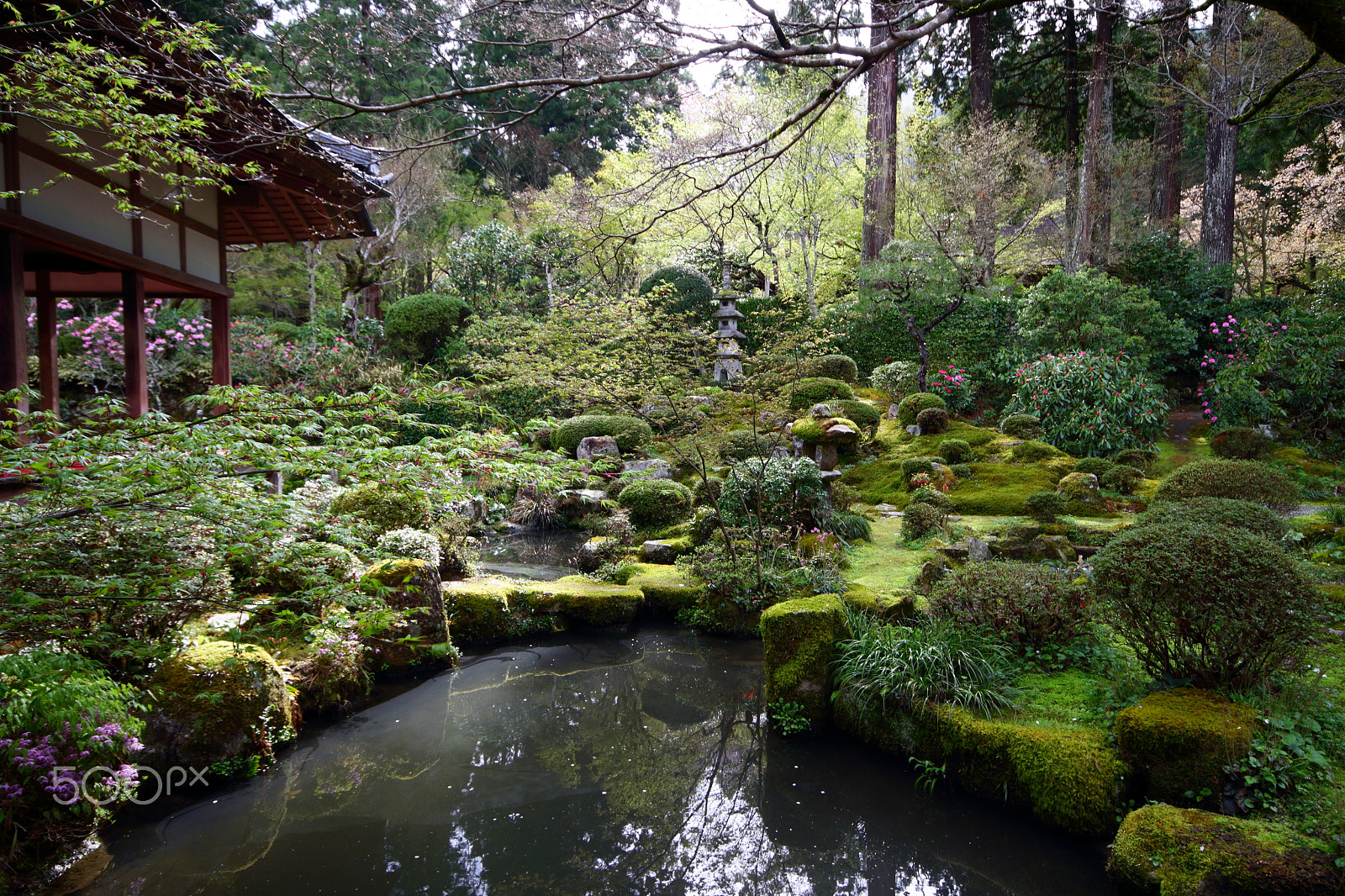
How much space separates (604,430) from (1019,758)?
8.95 m

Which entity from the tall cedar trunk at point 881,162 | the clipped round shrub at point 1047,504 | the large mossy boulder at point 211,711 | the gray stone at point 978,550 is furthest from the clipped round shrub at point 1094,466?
the large mossy boulder at point 211,711

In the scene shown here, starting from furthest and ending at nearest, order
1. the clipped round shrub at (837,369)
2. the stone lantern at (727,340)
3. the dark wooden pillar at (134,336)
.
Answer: the stone lantern at (727,340) → the clipped round shrub at (837,369) → the dark wooden pillar at (134,336)

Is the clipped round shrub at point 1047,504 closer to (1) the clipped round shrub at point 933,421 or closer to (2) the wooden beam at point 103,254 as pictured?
(1) the clipped round shrub at point 933,421

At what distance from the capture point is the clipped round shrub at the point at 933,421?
10.4 m

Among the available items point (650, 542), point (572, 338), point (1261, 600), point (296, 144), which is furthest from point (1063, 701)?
point (572, 338)

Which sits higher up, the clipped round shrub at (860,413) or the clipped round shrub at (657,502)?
the clipped round shrub at (860,413)

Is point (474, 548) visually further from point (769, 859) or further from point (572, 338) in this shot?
point (769, 859)

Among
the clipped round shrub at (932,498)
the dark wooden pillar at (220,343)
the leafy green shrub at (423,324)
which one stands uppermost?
the leafy green shrub at (423,324)

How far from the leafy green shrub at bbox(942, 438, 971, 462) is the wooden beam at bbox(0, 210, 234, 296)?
954 centimetres

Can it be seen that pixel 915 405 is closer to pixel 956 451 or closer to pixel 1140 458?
pixel 956 451

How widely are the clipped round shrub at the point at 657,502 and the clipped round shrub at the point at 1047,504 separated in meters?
4.18

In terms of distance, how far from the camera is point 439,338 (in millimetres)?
16453

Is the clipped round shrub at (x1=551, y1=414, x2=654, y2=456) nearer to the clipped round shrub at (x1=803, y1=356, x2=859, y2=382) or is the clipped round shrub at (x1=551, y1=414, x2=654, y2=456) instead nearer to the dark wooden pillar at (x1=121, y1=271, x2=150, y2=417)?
the clipped round shrub at (x1=803, y1=356, x2=859, y2=382)

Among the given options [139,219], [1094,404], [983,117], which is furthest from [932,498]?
[983,117]
